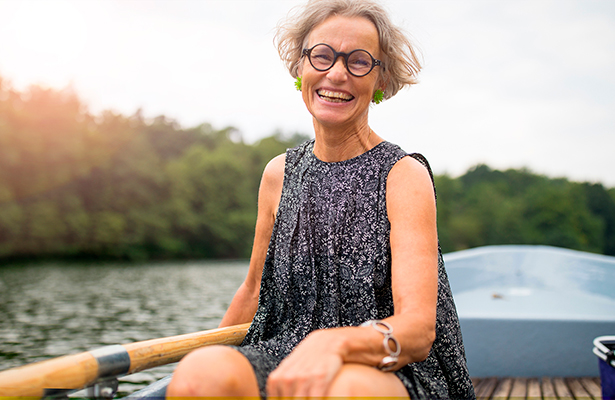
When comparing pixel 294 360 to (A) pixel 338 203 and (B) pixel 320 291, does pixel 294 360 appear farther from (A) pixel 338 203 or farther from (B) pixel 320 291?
(A) pixel 338 203

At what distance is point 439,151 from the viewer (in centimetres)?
4488

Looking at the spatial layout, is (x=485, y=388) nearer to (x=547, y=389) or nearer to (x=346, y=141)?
(x=547, y=389)

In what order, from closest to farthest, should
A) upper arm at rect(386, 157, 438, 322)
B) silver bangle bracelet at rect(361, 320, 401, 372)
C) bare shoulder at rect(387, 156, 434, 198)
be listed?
silver bangle bracelet at rect(361, 320, 401, 372) < upper arm at rect(386, 157, 438, 322) < bare shoulder at rect(387, 156, 434, 198)

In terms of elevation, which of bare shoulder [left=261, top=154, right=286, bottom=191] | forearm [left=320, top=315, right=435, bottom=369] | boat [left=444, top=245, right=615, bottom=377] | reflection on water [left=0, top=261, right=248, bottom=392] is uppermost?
bare shoulder [left=261, top=154, right=286, bottom=191]

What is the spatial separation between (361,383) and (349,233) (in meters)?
0.48

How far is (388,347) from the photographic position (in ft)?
2.94

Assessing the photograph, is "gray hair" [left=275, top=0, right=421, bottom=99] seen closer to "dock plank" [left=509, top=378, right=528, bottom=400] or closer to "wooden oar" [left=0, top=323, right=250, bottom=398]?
"wooden oar" [left=0, top=323, right=250, bottom=398]

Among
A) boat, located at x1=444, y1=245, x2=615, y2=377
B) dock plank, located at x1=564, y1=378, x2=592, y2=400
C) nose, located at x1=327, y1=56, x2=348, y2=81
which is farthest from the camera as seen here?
boat, located at x1=444, y1=245, x2=615, y2=377

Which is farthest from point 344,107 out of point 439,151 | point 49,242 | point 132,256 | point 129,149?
point 439,151

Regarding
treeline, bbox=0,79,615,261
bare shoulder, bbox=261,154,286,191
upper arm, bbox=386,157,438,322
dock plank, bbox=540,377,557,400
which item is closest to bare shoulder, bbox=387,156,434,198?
upper arm, bbox=386,157,438,322

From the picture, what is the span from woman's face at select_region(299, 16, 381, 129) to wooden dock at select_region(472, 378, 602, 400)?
215 cm

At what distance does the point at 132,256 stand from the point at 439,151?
27905mm

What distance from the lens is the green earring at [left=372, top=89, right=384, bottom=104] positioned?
1.39 meters

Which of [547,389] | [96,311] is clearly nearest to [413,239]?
[547,389]
